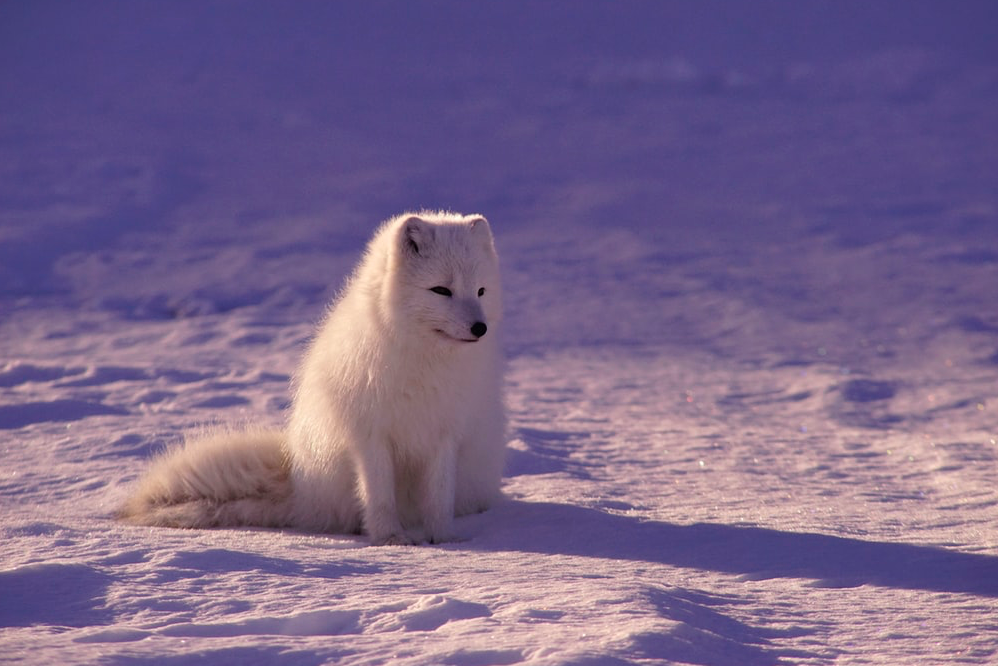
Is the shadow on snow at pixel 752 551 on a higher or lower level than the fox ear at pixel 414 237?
lower

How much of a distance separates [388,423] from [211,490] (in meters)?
0.75

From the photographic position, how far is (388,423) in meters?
3.78

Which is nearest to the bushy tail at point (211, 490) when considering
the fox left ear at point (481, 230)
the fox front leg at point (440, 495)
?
the fox front leg at point (440, 495)

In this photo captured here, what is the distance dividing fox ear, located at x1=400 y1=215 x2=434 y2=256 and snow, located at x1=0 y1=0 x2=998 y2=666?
98 centimetres

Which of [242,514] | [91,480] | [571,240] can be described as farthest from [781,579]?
[571,240]

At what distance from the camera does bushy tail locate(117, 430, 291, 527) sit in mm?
3963

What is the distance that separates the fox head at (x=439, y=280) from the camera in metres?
3.65

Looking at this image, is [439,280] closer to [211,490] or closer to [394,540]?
[394,540]

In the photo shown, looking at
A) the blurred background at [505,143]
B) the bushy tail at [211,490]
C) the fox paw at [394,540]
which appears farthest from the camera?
the blurred background at [505,143]

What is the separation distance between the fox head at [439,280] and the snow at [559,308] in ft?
2.38

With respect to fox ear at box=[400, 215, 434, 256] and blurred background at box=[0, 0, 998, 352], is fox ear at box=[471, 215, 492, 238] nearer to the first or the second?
fox ear at box=[400, 215, 434, 256]

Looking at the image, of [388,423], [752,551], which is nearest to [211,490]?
[388,423]

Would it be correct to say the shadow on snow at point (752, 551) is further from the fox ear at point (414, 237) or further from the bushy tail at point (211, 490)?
the fox ear at point (414, 237)

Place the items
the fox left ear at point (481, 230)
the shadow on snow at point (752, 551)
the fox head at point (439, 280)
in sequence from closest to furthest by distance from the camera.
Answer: the shadow on snow at point (752, 551), the fox head at point (439, 280), the fox left ear at point (481, 230)
